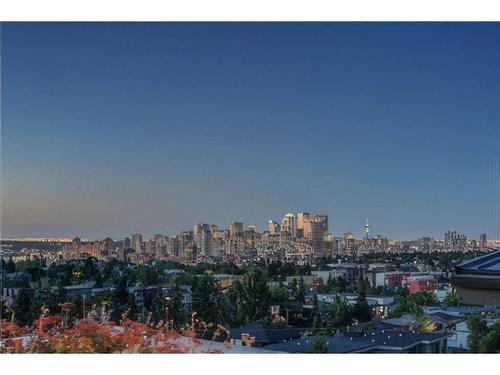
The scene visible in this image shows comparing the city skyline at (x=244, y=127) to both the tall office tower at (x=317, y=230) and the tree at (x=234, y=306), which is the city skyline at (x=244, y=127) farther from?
the tree at (x=234, y=306)

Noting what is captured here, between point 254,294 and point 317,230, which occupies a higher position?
point 317,230

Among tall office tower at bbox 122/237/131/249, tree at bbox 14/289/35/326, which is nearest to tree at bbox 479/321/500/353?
tall office tower at bbox 122/237/131/249

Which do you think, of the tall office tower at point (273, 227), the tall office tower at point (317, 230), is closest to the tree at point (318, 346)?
the tall office tower at point (317, 230)

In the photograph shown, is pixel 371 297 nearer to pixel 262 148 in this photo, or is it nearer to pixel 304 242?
pixel 304 242

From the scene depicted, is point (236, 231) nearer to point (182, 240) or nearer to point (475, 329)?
point (182, 240)

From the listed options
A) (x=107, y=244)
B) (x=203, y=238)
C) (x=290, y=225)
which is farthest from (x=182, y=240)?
(x=290, y=225)

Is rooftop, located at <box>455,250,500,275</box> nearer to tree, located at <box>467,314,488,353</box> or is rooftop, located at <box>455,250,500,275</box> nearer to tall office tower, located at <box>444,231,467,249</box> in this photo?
tall office tower, located at <box>444,231,467,249</box>
